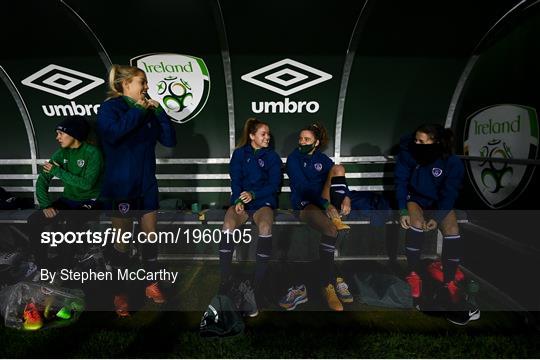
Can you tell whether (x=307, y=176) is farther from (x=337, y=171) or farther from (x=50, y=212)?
(x=50, y=212)

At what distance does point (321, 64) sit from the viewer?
3859 millimetres

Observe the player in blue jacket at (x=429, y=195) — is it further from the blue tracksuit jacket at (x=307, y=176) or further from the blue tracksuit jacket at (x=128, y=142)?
the blue tracksuit jacket at (x=128, y=142)

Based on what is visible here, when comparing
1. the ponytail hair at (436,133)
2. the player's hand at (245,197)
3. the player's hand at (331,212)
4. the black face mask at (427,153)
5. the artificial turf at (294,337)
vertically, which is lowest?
the artificial turf at (294,337)

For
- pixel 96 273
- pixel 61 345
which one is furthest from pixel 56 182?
pixel 61 345

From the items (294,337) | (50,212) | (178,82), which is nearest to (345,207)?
(294,337)

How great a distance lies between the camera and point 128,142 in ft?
8.67

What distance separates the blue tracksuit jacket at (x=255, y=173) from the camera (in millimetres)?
3305

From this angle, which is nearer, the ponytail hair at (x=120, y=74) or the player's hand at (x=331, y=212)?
the ponytail hair at (x=120, y=74)

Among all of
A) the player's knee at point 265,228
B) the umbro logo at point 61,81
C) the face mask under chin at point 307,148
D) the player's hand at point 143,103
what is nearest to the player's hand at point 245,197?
the player's knee at point 265,228

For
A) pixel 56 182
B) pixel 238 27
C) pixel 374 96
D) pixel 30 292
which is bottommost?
pixel 30 292

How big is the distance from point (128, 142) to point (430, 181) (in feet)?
9.02

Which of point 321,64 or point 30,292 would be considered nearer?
point 30,292

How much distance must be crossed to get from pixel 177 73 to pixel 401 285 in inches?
131

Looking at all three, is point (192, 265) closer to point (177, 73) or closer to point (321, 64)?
point (177, 73)
